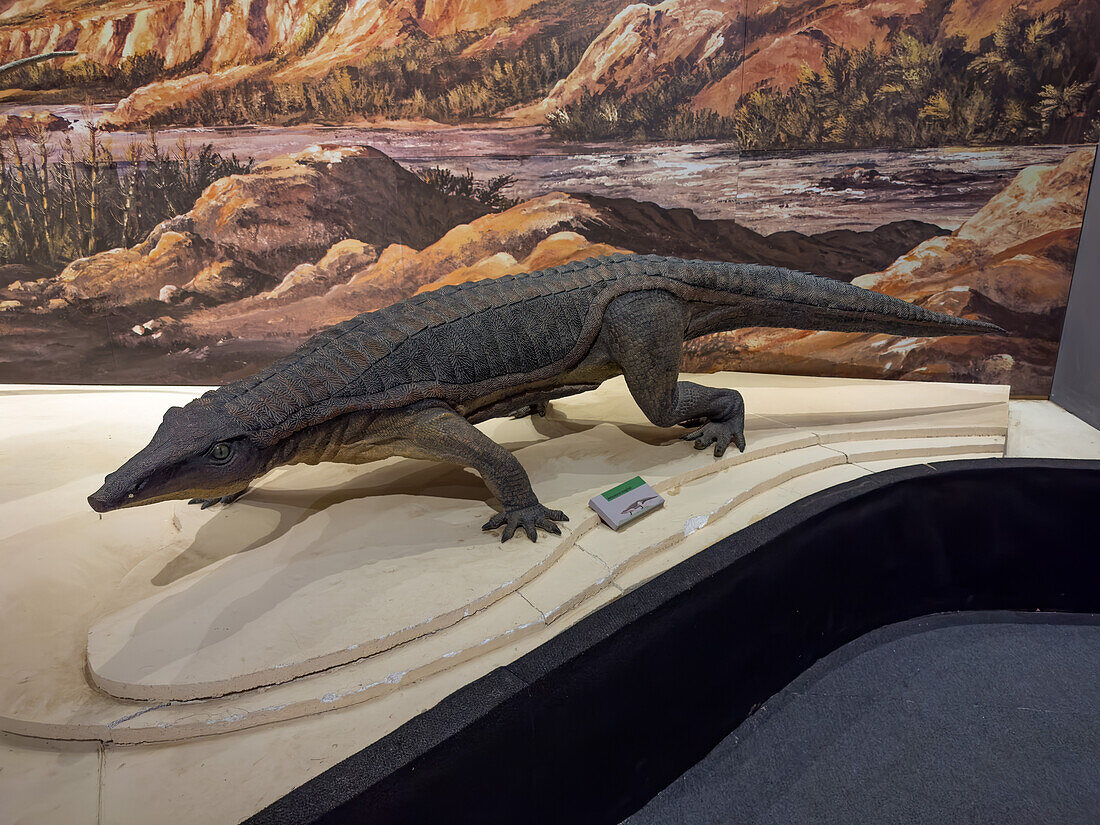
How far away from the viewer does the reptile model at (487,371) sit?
7.14ft

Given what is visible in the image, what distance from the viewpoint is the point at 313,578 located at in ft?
7.27

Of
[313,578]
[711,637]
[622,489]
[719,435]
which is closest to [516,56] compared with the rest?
[719,435]

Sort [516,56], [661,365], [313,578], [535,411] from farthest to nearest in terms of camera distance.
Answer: [516,56]
[535,411]
[661,365]
[313,578]

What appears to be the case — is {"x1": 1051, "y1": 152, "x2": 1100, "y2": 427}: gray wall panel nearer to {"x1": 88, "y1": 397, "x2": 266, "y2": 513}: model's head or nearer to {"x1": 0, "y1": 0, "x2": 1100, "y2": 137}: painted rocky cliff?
{"x1": 0, "y1": 0, "x2": 1100, "y2": 137}: painted rocky cliff

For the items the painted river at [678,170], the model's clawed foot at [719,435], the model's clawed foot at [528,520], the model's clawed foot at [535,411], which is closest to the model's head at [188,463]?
the model's clawed foot at [528,520]

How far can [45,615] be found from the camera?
200 centimetres

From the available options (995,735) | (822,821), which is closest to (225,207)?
(822,821)

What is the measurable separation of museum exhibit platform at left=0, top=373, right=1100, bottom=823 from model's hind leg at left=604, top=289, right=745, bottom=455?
0.20 metres

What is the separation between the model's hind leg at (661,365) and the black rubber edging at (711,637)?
656 millimetres

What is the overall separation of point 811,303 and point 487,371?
5.64 feet

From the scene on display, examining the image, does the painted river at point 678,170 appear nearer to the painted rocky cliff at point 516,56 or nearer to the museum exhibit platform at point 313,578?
the painted rocky cliff at point 516,56

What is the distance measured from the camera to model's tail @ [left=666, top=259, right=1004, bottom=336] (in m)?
3.10

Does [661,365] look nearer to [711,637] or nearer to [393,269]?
[711,637]

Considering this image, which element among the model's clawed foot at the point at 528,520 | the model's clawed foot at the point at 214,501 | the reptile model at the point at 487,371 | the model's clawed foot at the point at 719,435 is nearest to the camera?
the reptile model at the point at 487,371
